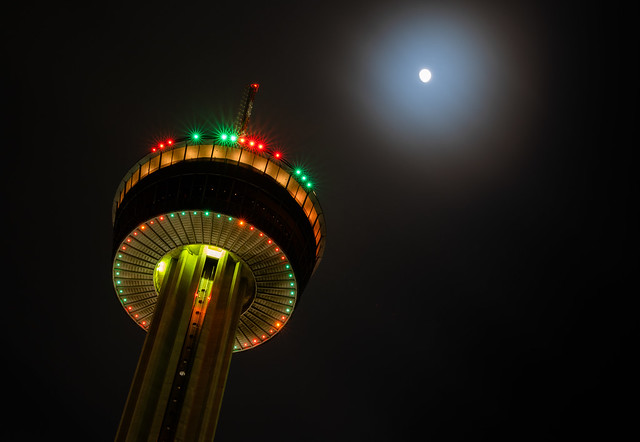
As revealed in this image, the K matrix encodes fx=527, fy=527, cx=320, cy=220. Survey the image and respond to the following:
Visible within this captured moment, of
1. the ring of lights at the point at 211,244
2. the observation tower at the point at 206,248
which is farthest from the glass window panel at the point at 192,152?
the ring of lights at the point at 211,244

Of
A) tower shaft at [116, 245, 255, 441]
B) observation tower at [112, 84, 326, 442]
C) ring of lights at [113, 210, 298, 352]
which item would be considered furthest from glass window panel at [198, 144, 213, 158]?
tower shaft at [116, 245, 255, 441]

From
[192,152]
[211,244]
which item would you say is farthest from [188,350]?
[192,152]

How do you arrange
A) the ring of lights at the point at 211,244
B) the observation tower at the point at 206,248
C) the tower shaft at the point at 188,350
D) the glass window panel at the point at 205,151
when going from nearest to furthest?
1. the tower shaft at the point at 188,350
2. the observation tower at the point at 206,248
3. the ring of lights at the point at 211,244
4. the glass window panel at the point at 205,151

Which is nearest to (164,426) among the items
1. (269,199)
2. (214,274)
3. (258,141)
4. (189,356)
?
(189,356)

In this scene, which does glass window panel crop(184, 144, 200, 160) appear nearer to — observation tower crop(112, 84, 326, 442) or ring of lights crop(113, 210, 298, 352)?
observation tower crop(112, 84, 326, 442)

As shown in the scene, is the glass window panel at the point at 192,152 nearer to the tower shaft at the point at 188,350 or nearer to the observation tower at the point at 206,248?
the observation tower at the point at 206,248

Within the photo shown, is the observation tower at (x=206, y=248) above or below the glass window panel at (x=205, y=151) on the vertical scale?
below
